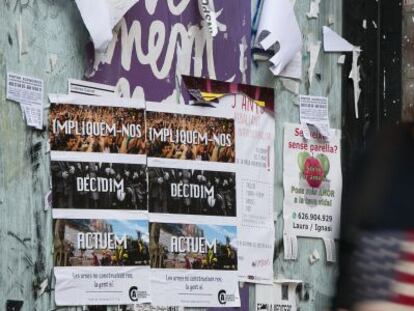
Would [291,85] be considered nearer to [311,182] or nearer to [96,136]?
[311,182]

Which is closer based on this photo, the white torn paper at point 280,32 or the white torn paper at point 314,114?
the white torn paper at point 280,32

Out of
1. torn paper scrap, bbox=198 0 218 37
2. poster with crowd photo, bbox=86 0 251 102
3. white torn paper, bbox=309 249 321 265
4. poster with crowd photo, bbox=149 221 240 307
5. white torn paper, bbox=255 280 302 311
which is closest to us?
poster with crowd photo, bbox=86 0 251 102

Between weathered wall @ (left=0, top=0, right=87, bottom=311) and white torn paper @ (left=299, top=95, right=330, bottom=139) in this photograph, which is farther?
white torn paper @ (left=299, top=95, right=330, bottom=139)

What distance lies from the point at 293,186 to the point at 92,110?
160cm

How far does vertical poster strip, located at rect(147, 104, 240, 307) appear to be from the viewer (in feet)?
20.8

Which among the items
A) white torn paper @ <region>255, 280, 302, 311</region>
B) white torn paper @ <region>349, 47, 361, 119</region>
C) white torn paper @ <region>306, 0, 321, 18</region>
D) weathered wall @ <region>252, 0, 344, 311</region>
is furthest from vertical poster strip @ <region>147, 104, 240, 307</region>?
white torn paper @ <region>349, 47, 361, 119</region>

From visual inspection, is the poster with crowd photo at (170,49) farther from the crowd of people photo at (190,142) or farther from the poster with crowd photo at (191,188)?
the poster with crowd photo at (191,188)

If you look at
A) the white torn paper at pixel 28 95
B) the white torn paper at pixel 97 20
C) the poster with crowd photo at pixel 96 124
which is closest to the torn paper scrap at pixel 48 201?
the poster with crowd photo at pixel 96 124

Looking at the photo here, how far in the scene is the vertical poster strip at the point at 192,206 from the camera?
20.8 ft

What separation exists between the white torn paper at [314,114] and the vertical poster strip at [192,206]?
0.63m

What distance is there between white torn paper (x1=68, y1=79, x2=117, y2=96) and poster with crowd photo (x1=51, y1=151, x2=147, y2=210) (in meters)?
0.31

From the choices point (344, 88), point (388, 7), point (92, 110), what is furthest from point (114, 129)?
point (388, 7)

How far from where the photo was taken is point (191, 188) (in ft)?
21.3

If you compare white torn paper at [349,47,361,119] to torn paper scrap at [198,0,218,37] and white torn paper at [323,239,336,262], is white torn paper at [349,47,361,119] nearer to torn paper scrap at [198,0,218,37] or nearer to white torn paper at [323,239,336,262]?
white torn paper at [323,239,336,262]
